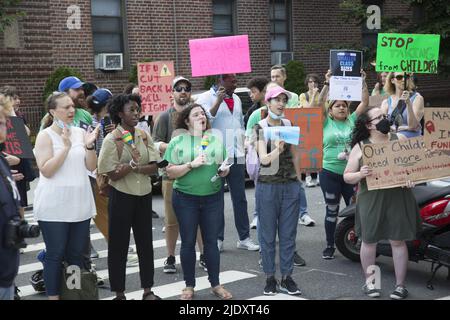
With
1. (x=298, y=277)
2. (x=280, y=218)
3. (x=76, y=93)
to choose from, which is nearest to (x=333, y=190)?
(x=298, y=277)

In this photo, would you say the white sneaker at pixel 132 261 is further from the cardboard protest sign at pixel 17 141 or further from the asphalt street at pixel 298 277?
the cardboard protest sign at pixel 17 141

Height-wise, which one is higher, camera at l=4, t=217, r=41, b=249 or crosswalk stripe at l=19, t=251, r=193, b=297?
camera at l=4, t=217, r=41, b=249

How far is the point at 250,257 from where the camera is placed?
795 centimetres

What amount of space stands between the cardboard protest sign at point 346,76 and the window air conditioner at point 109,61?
1042 centimetres

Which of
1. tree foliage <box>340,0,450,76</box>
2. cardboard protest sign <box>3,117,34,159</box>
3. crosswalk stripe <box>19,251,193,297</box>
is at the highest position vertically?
tree foliage <box>340,0,450,76</box>

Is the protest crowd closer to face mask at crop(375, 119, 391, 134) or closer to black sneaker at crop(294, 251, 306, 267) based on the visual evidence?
face mask at crop(375, 119, 391, 134)

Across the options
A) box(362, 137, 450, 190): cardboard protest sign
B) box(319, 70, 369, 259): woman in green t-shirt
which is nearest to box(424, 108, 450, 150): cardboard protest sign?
box(362, 137, 450, 190): cardboard protest sign

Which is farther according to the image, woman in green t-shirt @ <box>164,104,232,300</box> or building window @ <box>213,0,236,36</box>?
building window @ <box>213,0,236,36</box>

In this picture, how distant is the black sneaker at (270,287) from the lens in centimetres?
645

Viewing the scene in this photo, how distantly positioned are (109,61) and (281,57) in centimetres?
571

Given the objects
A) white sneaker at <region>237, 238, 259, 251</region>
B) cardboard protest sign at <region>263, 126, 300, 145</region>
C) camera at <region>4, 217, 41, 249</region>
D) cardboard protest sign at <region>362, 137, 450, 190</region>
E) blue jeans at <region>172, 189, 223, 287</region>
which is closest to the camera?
camera at <region>4, 217, 41, 249</region>

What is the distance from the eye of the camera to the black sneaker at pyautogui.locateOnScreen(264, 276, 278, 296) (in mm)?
6449

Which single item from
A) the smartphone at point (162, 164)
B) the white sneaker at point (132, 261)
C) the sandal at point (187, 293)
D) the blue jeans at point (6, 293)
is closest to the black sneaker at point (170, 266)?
the white sneaker at point (132, 261)

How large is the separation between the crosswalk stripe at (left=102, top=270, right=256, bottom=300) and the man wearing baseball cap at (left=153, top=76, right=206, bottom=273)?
0.40m
